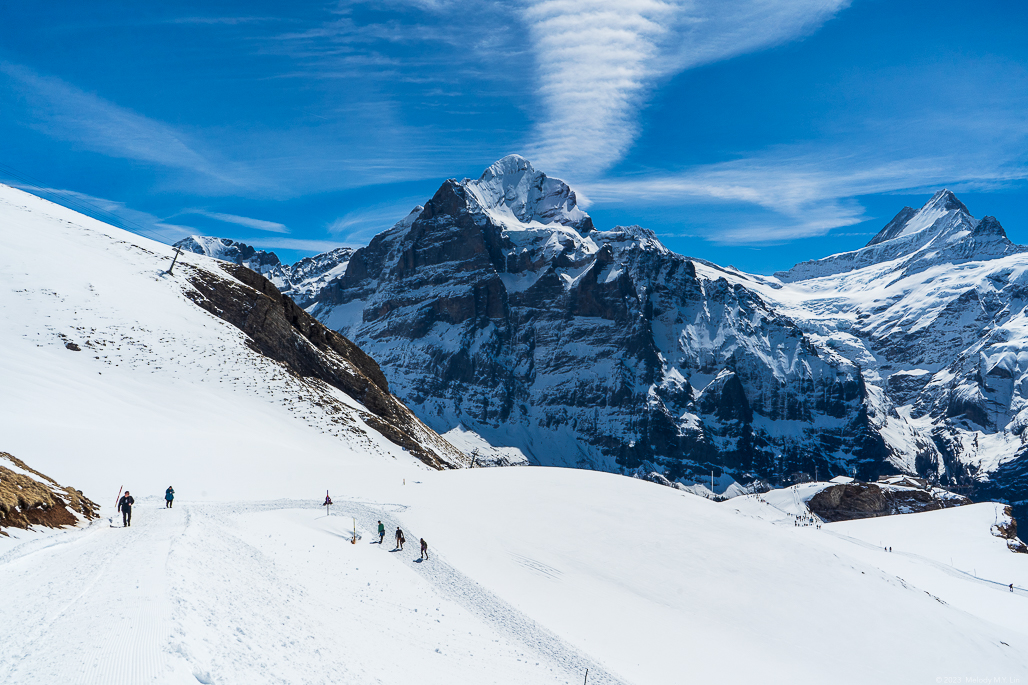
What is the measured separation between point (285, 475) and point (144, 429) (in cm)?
951

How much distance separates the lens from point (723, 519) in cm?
3719

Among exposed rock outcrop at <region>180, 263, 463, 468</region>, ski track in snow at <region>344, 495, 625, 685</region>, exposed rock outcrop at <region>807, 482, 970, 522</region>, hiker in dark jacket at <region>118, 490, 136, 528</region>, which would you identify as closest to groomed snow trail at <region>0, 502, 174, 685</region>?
hiker in dark jacket at <region>118, 490, 136, 528</region>

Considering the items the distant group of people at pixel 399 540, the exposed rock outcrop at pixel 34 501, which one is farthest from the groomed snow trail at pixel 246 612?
the exposed rock outcrop at pixel 34 501

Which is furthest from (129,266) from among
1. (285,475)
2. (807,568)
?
(807,568)

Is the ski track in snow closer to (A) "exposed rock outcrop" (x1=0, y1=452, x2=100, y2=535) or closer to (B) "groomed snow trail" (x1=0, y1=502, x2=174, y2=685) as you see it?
(B) "groomed snow trail" (x1=0, y1=502, x2=174, y2=685)

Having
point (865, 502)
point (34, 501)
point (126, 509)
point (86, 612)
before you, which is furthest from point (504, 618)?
point (865, 502)

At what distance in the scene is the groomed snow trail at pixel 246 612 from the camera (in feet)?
35.0

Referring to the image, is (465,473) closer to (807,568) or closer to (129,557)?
(807,568)

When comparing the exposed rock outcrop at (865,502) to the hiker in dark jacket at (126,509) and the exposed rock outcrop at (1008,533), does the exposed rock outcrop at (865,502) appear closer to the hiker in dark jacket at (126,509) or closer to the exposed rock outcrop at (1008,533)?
the exposed rock outcrop at (1008,533)

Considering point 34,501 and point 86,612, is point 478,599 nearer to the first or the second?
point 86,612

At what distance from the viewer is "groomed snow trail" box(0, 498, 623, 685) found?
35.0ft

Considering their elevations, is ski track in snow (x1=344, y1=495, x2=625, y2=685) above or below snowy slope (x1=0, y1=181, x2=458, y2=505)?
below

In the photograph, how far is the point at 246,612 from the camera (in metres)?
14.9

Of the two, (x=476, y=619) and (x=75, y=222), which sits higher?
(x=75, y=222)
